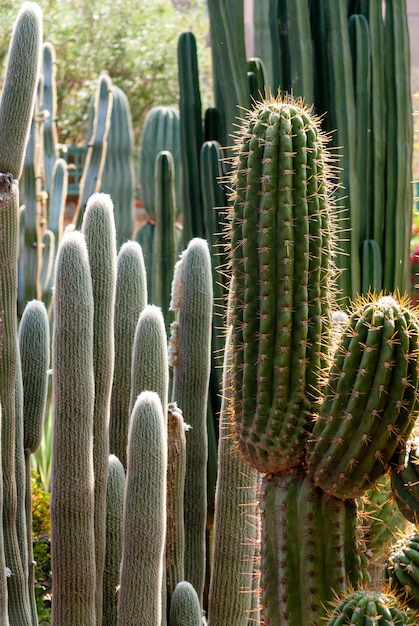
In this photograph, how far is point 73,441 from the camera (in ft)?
10.1

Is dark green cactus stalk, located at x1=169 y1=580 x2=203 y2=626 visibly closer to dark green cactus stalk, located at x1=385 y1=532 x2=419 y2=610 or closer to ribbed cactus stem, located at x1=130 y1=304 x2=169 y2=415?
ribbed cactus stem, located at x1=130 y1=304 x2=169 y2=415

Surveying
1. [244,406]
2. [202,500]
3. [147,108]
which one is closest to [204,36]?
[147,108]

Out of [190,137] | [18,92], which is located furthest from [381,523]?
[190,137]

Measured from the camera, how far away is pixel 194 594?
336 cm

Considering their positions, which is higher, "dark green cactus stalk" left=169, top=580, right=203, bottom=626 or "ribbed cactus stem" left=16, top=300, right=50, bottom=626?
"ribbed cactus stem" left=16, top=300, right=50, bottom=626

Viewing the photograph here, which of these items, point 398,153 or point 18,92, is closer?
point 18,92

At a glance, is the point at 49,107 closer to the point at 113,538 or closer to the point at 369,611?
the point at 113,538

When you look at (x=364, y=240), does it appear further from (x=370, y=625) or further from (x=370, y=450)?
(x=370, y=625)

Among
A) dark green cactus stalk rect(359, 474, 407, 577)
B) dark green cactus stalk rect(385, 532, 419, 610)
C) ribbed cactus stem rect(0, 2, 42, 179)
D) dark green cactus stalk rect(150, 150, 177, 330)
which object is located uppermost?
dark green cactus stalk rect(150, 150, 177, 330)

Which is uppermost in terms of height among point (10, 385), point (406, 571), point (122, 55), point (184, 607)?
point (122, 55)

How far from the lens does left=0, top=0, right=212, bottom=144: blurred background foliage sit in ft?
43.2

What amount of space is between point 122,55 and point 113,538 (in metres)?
10.8

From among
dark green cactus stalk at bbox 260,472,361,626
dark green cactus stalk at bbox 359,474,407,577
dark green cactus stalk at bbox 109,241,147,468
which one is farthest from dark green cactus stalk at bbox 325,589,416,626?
dark green cactus stalk at bbox 109,241,147,468

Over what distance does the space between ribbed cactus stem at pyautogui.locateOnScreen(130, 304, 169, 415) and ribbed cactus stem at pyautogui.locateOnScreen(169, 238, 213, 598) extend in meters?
0.36
